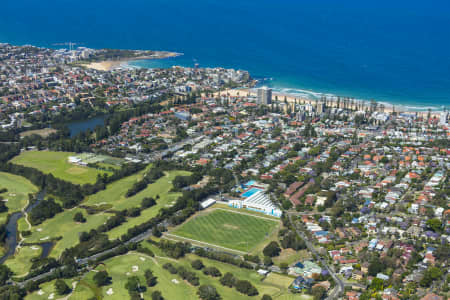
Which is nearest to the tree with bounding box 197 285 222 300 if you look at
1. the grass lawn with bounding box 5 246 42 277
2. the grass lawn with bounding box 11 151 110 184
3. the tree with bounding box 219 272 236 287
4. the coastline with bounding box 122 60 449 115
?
the tree with bounding box 219 272 236 287

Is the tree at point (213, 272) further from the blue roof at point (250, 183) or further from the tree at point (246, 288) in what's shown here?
the blue roof at point (250, 183)

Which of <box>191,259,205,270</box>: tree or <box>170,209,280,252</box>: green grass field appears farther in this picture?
<box>170,209,280,252</box>: green grass field

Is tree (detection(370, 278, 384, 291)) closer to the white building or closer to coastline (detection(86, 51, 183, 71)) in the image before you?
the white building

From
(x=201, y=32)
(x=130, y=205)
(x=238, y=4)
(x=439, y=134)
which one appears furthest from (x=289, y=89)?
(x=238, y=4)

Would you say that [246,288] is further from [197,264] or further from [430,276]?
[430,276]

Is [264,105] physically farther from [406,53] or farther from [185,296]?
[406,53]

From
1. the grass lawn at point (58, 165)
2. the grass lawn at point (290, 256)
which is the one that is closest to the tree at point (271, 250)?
the grass lawn at point (290, 256)
